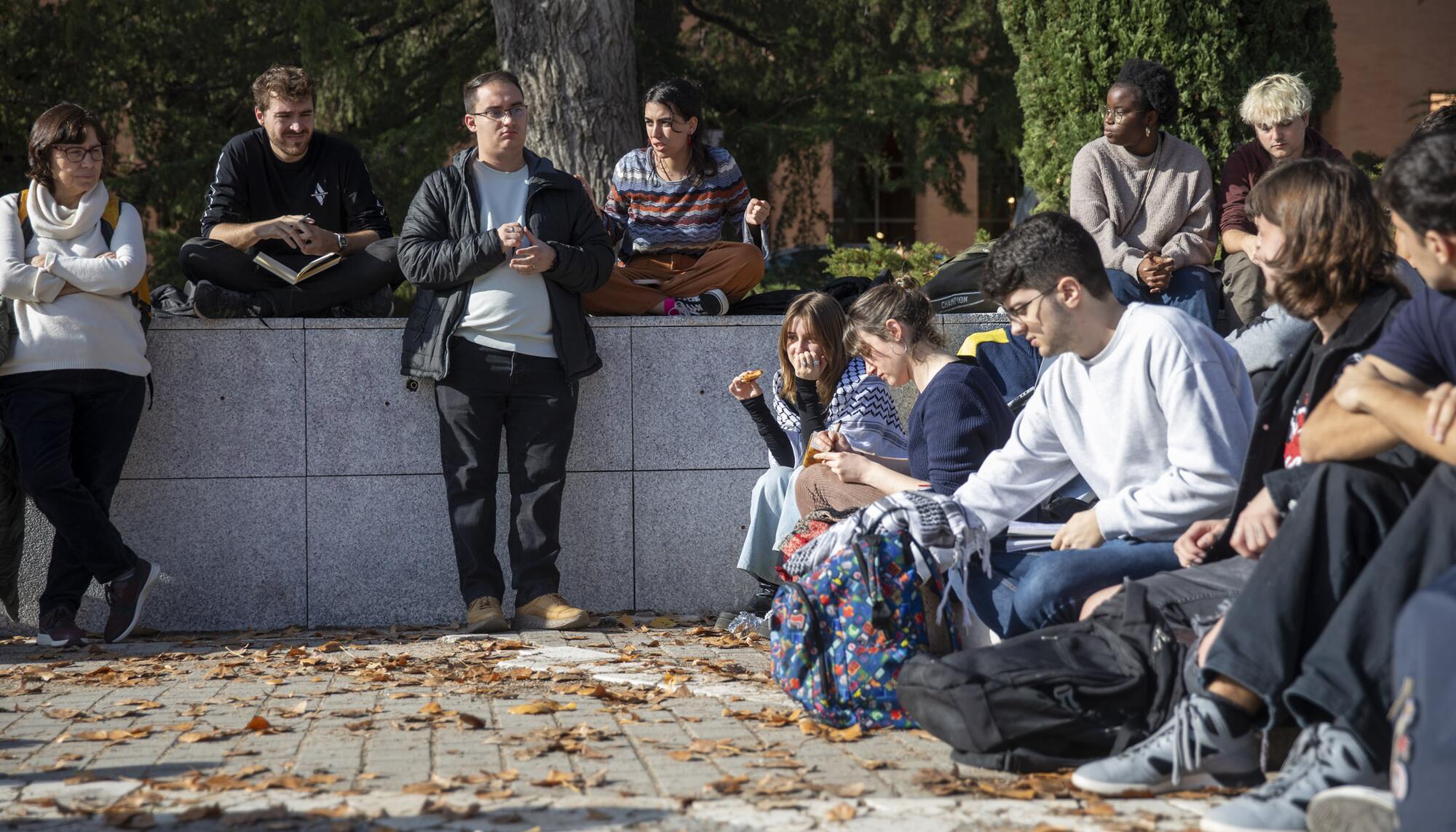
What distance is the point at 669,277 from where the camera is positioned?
779 cm

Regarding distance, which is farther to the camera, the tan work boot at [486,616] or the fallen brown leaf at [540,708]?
the tan work boot at [486,616]

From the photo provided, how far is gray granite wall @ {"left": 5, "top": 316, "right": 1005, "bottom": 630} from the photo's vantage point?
7.46m

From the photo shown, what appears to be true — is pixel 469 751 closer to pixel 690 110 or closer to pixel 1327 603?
pixel 1327 603

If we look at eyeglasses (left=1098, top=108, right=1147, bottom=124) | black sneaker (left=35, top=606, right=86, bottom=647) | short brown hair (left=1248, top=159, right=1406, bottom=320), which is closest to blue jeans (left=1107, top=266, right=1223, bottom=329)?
eyeglasses (left=1098, top=108, right=1147, bottom=124)

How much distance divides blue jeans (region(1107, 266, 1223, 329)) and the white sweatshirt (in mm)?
2219

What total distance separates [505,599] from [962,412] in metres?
3.10

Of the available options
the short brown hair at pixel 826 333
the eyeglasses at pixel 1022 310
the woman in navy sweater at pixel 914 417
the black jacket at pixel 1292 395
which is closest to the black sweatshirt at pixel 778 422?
the short brown hair at pixel 826 333

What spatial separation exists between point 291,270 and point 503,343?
1119 millimetres

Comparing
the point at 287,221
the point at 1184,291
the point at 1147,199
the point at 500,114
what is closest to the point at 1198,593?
the point at 1184,291

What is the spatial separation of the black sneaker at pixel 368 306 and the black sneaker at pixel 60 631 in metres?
1.82

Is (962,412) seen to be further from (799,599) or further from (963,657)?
(963,657)

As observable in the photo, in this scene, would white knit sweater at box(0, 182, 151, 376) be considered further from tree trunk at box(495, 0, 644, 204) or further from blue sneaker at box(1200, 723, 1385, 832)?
blue sneaker at box(1200, 723, 1385, 832)

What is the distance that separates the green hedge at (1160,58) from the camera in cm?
930

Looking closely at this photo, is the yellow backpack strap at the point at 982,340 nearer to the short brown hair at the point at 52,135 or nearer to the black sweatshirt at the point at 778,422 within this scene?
the black sweatshirt at the point at 778,422
